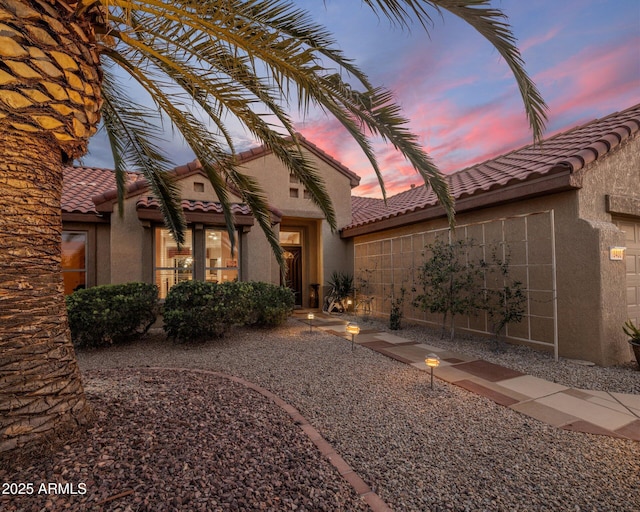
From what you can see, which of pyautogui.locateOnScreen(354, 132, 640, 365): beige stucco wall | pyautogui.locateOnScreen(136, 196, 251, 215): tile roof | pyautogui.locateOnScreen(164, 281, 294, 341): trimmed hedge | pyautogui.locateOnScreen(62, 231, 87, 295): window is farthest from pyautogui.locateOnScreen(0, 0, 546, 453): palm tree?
pyautogui.locateOnScreen(62, 231, 87, 295): window

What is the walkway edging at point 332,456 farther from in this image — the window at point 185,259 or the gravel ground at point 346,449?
the window at point 185,259

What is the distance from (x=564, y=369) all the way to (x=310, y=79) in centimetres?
554

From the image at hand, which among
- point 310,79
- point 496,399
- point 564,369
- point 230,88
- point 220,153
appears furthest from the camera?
point 564,369

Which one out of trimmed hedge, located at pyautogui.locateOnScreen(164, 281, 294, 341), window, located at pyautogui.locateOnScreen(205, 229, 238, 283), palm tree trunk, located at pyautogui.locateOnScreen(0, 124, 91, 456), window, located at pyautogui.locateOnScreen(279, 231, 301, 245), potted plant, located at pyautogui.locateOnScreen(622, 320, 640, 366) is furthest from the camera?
window, located at pyautogui.locateOnScreen(279, 231, 301, 245)

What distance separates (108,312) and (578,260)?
27.7ft

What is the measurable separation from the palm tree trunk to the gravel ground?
0.28 metres

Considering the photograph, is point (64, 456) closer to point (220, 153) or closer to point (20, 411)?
point (20, 411)

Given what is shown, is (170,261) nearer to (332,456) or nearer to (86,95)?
(86,95)

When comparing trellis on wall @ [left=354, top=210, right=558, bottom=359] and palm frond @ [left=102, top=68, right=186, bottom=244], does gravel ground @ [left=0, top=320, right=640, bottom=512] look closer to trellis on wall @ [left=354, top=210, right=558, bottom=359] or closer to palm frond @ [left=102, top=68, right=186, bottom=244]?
trellis on wall @ [left=354, top=210, right=558, bottom=359]

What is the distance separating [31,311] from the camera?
89.2 inches

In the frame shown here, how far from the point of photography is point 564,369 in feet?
16.0

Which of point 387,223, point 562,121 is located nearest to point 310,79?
point 387,223

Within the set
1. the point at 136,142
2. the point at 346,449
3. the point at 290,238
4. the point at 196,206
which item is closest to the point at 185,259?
the point at 196,206

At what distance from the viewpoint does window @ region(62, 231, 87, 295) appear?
8.51 metres
